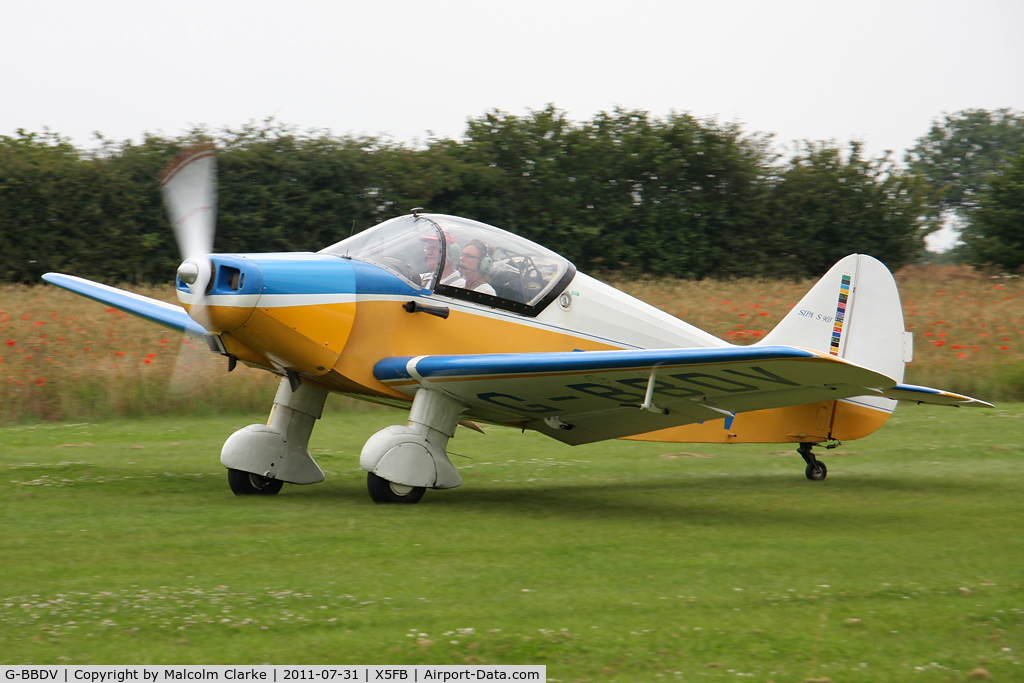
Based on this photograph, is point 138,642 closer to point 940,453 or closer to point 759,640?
point 759,640

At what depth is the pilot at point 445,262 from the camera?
6.97 meters

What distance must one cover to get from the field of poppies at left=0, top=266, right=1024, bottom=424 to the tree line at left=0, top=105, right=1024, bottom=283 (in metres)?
2.18

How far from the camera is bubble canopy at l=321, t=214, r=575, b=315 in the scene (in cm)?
699

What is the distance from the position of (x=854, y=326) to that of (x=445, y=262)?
4.05 m

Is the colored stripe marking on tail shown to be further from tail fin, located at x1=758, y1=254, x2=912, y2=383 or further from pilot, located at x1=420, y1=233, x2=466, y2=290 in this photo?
pilot, located at x1=420, y1=233, x2=466, y2=290

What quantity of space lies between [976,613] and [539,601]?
6.80ft

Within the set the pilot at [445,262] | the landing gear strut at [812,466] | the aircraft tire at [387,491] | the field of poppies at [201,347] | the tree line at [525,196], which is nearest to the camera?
the aircraft tire at [387,491]

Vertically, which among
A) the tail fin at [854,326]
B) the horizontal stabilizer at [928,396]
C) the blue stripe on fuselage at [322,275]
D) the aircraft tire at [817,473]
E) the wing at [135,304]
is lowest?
the aircraft tire at [817,473]

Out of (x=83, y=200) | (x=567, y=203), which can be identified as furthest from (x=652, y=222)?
(x=83, y=200)

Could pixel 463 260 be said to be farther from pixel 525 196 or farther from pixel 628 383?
pixel 525 196

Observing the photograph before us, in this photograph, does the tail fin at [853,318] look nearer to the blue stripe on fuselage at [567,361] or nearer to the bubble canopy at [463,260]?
the bubble canopy at [463,260]

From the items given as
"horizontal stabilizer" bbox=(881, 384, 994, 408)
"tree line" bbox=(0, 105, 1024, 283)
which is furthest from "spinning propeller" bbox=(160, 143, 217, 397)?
"tree line" bbox=(0, 105, 1024, 283)

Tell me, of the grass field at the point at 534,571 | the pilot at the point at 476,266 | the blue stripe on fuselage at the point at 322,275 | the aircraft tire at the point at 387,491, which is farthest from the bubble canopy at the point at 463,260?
the grass field at the point at 534,571

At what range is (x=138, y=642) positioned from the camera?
3537mm
